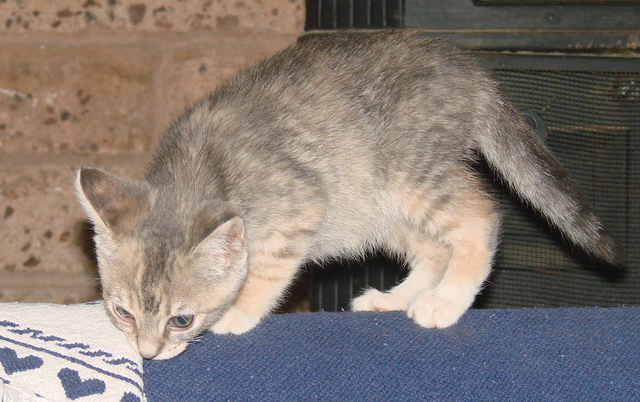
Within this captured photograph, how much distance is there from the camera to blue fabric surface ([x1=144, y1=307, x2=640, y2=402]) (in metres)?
1.28

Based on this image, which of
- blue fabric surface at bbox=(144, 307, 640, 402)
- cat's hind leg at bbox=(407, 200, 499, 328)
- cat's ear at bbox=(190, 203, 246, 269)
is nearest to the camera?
blue fabric surface at bbox=(144, 307, 640, 402)

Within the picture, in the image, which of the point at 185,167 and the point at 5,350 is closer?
the point at 5,350

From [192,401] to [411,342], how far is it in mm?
518

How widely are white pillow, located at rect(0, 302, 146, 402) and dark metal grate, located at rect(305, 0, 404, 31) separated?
1.41m

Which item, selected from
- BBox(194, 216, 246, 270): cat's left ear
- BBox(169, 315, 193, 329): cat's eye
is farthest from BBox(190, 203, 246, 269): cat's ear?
BBox(169, 315, 193, 329): cat's eye

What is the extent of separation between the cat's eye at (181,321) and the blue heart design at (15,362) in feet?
1.18

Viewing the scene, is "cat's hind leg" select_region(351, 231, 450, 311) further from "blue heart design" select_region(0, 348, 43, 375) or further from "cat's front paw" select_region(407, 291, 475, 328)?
"blue heart design" select_region(0, 348, 43, 375)

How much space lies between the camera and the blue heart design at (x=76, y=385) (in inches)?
45.2

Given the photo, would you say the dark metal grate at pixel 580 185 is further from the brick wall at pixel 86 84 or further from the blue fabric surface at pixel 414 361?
the brick wall at pixel 86 84

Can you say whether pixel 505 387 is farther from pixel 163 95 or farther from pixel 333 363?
pixel 163 95

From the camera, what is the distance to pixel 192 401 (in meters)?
1.22

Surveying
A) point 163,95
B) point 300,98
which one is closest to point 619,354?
point 300,98

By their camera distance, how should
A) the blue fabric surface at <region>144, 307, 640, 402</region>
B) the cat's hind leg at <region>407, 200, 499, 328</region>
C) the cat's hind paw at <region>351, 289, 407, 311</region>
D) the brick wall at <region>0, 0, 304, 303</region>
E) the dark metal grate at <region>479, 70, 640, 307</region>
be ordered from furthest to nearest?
the brick wall at <region>0, 0, 304, 303</region> → the dark metal grate at <region>479, 70, 640, 307</region> → the cat's hind paw at <region>351, 289, 407, 311</region> → the cat's hind leg at <region>407, 200, 499, 328</region> → the blue fabric surface at <region>144, 307, 640, 402</region>

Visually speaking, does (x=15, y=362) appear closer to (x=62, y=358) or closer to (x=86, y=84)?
(x=62, y=358)
